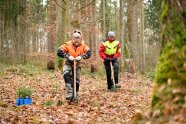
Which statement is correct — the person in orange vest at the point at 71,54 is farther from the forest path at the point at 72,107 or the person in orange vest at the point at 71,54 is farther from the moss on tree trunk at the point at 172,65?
the moss on tree trunk at the point at 172,65

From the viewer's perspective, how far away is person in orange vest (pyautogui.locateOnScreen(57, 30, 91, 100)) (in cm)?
1030

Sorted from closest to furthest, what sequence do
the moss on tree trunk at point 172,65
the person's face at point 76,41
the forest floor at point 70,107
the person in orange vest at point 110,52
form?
the moss on tree trunk at point 172,65
the forest floor at point 70,107
the person's face at point 76,41
the person in orange vest at point 110,52

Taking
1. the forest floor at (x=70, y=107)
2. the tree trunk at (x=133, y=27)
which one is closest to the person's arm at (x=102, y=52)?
the forest floor at (x=70, y=107)

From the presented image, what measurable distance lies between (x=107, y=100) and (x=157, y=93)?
6.03 meters

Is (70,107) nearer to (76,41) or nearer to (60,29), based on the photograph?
(76,41)

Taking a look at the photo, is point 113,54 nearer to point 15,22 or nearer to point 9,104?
point 9,104

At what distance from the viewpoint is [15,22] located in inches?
1150

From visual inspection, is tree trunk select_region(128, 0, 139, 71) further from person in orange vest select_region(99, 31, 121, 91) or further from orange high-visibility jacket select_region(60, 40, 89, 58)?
orange high-visibility jacket select_region(60, 40, 89, 58)

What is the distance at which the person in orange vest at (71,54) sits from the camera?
33.8ft

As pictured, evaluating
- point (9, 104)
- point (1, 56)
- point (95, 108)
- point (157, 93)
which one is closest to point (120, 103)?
point (95, 108)

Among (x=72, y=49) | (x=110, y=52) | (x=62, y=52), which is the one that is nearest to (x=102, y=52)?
(x=110, y=52)

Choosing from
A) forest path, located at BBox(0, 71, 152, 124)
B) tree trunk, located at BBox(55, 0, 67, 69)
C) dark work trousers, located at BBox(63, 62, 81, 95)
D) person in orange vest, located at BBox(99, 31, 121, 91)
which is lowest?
forest path, located at BBox(0, 71, 152, 124)

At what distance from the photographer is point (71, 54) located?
10406 millimetres

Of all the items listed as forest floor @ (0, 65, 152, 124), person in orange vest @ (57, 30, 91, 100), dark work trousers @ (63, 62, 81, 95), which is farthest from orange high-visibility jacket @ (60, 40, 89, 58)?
forest floor @ (0, 65, 152, 124)
